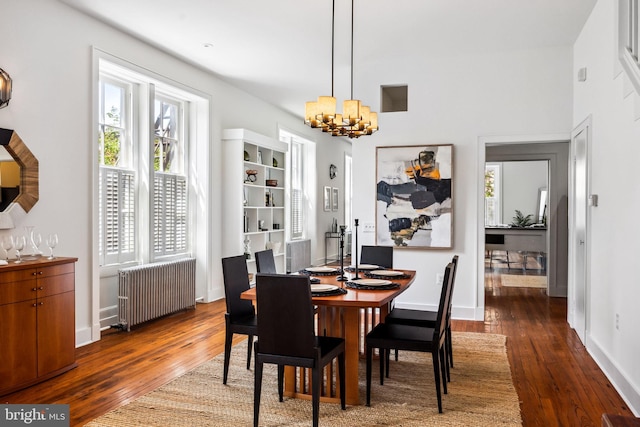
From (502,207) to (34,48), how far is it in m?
12.0

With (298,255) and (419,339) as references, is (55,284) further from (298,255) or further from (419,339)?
(298,255)

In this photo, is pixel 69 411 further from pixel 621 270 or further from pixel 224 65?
pixel 224 65

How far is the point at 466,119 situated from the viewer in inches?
225

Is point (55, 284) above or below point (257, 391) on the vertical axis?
above

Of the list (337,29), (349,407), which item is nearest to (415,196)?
(337,29)

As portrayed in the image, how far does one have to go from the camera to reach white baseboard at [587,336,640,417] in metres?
3.09

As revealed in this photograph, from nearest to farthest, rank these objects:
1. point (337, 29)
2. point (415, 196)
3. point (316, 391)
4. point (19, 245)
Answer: point (316, 391)
point (19, 245)
point (337, 29)
point (415, 196)

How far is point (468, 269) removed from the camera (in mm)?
5715

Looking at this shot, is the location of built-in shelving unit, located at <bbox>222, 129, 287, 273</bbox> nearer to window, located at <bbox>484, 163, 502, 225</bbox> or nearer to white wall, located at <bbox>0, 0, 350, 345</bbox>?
white wall, located at <bbox>0, 0, 350, 345</bbox>

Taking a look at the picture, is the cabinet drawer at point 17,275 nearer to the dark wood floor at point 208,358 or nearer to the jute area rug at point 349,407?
the dark wood floor at point 208,358

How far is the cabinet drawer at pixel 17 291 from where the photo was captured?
328cm

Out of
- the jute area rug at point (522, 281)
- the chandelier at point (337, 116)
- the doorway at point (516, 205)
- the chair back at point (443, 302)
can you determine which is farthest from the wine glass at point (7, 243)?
the doorway at point (516, 205)

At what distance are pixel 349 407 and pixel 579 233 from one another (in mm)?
3231

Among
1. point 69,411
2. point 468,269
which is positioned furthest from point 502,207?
point 69,411
